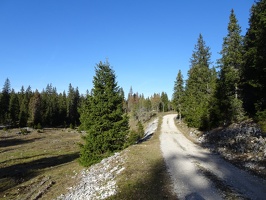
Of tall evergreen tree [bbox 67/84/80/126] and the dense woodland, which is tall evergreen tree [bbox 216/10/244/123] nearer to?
the dense woodland

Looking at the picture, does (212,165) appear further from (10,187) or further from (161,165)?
(10,187)

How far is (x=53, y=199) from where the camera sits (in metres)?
18.4

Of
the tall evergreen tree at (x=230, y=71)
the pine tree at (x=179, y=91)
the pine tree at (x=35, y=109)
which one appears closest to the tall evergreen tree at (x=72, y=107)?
the pine tree at (x=35, y=109)

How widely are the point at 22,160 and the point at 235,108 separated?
36900mm

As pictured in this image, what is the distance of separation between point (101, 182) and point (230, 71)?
28007mm

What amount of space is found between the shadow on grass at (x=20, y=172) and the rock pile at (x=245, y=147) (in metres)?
23.3

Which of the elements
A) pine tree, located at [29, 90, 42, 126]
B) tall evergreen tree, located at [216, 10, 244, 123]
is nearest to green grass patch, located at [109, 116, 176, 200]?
tall evergreen tree, located at [216, 10, 244, 123]

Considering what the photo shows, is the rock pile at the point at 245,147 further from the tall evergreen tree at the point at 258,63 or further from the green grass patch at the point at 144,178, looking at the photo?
the green grass patch at the point at 144,178

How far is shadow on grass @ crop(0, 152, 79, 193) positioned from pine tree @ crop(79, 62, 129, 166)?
9217mm

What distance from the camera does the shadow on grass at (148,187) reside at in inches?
548

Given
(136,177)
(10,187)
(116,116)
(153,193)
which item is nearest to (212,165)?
(136,177)

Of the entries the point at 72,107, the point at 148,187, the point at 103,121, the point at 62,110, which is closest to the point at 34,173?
the point at 103,121

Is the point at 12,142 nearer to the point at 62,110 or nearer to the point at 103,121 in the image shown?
the point at 103,121

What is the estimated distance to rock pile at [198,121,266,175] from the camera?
1973 centimetres
